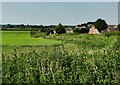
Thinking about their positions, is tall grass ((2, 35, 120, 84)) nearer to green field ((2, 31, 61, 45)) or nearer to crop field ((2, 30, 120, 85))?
crop field ((2, 30, 120, 85))

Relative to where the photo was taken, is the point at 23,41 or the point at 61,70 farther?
the point at 23,41

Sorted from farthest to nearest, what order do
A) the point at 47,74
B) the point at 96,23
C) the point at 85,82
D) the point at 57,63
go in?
the point at 96,23, the point at 57,63, the point at 47,74, the point at 85,82

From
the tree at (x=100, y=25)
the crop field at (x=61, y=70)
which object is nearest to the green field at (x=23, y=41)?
the crop field at (x=61, y=70)

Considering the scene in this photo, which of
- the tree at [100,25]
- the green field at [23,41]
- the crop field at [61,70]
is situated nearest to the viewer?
the crop field at [61,70]

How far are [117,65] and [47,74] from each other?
5.96 ft

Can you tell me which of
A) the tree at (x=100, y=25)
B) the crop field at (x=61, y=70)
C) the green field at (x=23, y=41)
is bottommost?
the crop field at (x=61, y=70)

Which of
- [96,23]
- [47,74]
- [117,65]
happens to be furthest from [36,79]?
[96,23]

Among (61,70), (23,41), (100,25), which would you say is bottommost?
(61,70)

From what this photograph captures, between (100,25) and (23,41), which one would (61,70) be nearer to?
(23,41)

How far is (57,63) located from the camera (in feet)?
26.8

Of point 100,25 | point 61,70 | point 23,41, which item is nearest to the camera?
point 61,70

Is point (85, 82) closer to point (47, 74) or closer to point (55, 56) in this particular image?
point (47, 74)

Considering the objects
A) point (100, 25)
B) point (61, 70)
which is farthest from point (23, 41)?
point (100, 25)

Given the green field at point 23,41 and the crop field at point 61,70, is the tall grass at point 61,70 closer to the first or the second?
the crop field at point 61,70
